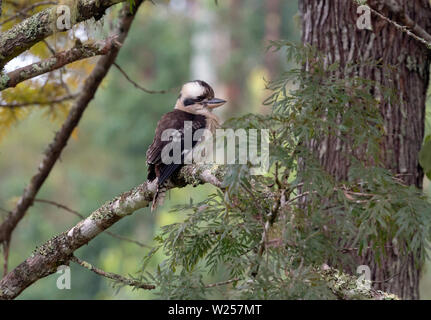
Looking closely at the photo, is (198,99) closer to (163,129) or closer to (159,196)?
(163,129)

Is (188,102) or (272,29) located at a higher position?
(272,29)

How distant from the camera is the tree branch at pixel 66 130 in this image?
3.38m

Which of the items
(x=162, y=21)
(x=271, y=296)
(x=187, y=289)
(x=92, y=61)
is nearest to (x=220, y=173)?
(x=187, y=289)

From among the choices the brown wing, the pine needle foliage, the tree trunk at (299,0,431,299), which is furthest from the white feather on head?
the pine needle foliage

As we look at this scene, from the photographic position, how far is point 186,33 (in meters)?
14.0

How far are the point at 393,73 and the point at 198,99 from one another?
3.23 feet

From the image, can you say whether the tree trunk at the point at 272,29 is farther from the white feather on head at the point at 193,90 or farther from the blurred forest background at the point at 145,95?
the white feather on head at the point at 193,90

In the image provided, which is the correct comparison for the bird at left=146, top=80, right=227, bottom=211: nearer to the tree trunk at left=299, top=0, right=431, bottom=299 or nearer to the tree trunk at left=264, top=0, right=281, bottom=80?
the tree trunk at left=299, top=0, right=431, bottom=299

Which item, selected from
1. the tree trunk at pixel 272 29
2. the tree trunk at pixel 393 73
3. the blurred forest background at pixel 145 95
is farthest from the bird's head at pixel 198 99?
the tree trunk at pixel 272 29

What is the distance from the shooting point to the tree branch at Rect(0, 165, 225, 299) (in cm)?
244

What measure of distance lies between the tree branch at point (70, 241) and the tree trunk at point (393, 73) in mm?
842

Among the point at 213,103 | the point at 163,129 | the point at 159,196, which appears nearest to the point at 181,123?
the point at 163,129

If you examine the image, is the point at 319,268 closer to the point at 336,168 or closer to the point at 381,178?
the point at 381,178

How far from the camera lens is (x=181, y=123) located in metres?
2.97
